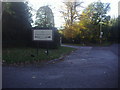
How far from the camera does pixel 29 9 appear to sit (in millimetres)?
17562

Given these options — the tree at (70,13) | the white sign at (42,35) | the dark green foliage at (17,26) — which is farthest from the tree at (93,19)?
the white sign at (42,35)

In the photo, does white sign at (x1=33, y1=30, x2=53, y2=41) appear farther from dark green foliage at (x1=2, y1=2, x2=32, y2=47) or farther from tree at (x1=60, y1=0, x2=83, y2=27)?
tree at (x1=60, y1=0, x2=83, y2=27)

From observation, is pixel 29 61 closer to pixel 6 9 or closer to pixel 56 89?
pixel 56 89

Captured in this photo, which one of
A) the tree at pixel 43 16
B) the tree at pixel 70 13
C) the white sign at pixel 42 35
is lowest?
the white sign at pixel 42 35

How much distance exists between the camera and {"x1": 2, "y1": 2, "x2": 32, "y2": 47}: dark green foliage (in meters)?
15.4

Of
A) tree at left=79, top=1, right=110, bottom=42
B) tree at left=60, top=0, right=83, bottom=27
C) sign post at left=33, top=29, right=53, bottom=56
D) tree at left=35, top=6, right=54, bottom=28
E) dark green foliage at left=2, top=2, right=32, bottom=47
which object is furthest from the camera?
tree at left=79, top=1, right=110, bottom=42

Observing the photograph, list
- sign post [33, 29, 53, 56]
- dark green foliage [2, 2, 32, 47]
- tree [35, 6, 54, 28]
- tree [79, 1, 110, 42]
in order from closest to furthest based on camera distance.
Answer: sign post [33, 29, 53, 56] < dark green foliage [2, 2, 32, 47] < tree [35, 6, 54, 28] < tree [79, 1, 110, 42]

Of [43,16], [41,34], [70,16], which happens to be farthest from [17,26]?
[70,16]

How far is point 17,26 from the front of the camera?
16141 mm

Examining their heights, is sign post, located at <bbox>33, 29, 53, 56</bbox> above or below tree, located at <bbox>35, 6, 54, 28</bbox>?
below

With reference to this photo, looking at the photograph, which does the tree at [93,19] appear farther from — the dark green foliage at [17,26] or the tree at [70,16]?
the dark green foliage at [17,26]

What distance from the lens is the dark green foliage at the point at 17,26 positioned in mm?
15430

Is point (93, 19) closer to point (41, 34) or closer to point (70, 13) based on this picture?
point (70, 13)

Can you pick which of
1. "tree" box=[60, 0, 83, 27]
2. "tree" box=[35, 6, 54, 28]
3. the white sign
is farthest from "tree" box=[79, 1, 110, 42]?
the white sign
